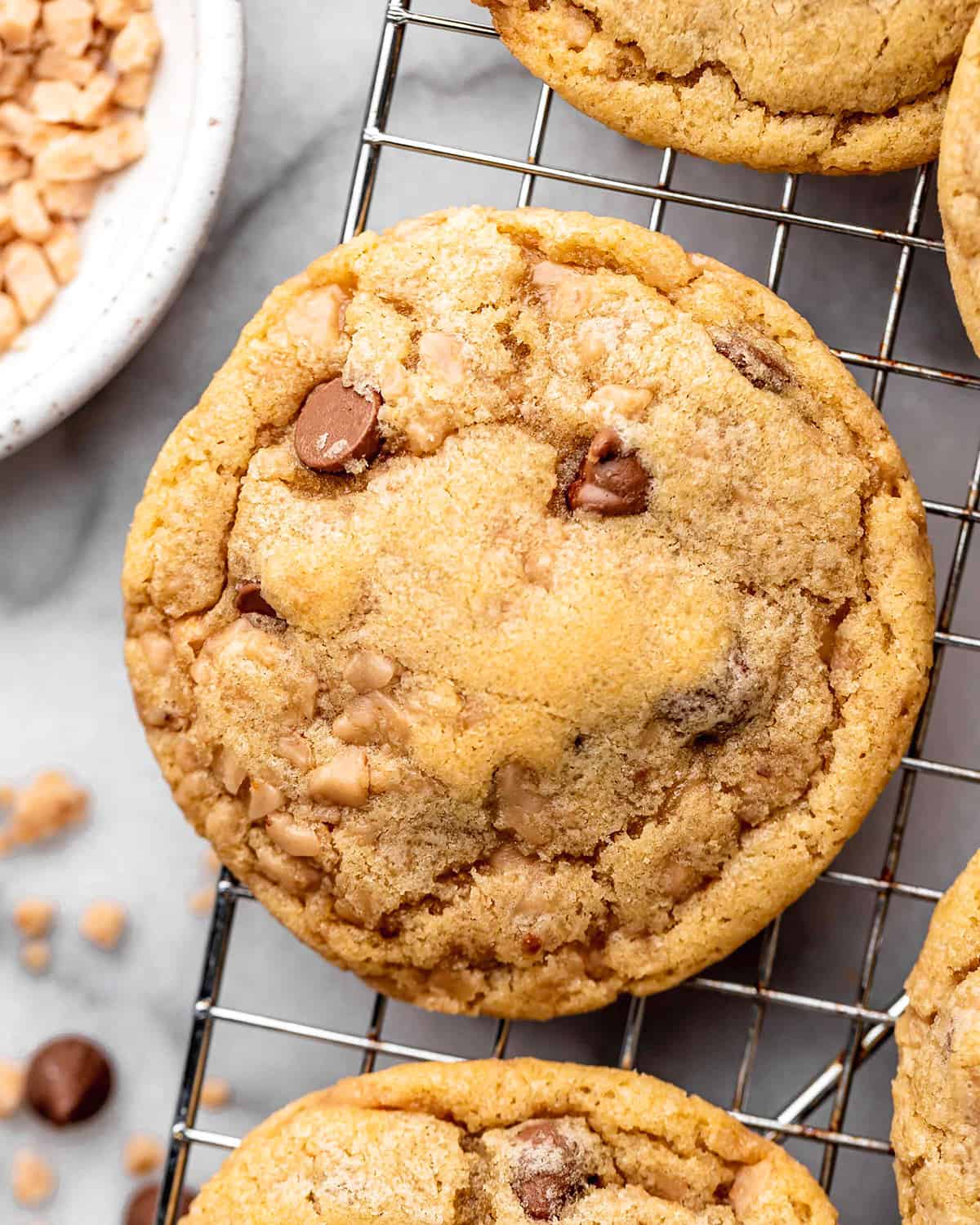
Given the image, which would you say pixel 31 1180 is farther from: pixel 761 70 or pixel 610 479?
pixel 761 70

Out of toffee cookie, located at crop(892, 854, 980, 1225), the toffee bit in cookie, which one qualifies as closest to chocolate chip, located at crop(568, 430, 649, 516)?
the toffee bit in cookie

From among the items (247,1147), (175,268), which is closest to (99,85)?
(175,268)

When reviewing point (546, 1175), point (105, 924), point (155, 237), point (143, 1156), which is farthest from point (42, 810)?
point (546, 1175)

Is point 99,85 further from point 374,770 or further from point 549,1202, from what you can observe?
point 549,1202

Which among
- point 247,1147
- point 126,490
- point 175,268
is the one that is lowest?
point 247,1147

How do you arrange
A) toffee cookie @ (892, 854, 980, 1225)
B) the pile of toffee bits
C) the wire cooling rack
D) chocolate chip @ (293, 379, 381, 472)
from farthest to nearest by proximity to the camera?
the pile of toffee bits → the wire cooling rack → chocolate chip @ (293, 379, 381, 472) → toffee cookie @ (892, 854, 980, 1225)

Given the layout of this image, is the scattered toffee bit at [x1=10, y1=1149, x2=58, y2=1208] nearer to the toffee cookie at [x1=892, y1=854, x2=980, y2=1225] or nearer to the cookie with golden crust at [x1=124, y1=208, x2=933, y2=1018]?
the cookie with golden crust at [x1=124, y1=208, x2=933, y2=1018]
